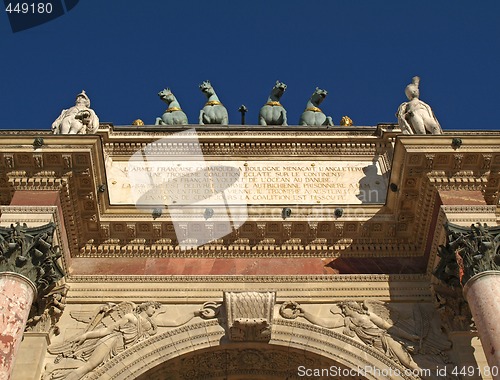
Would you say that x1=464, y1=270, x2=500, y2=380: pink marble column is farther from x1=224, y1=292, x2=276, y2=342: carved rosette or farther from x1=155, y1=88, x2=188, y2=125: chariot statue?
x1=155, y1=88, x2=188, y2=125: chariot statue

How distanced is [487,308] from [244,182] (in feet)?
24.2

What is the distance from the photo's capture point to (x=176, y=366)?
568 inches

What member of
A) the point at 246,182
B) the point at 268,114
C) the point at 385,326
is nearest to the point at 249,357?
the point at 385,326

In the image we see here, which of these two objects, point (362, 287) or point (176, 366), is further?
point (362, 287)

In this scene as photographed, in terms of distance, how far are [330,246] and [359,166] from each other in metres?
3.20

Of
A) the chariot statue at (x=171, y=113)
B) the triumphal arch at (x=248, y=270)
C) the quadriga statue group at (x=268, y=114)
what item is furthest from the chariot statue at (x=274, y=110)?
the triumphal arch at (x=248, y=270)

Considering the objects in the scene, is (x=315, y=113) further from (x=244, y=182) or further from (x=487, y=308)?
(x=487, y=308)

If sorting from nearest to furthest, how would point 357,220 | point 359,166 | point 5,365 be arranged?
point 5,365 < point 357,220 < point 359,166

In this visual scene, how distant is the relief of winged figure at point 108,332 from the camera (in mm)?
13867

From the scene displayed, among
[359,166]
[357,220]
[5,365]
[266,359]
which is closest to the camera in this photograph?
[5,365]

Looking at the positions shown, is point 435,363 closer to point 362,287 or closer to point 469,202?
point 362,287

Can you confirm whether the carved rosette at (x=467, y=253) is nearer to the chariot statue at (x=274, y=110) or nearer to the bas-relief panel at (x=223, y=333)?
the bas-relief panel at (x=223, y=333)

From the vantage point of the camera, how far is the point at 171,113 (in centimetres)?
2247

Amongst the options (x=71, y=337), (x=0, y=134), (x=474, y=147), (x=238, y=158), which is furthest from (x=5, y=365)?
(x=474, y=147)
